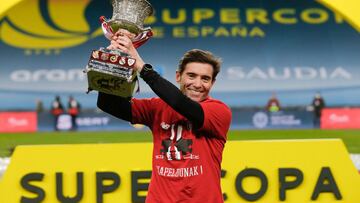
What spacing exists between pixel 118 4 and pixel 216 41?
741 inches

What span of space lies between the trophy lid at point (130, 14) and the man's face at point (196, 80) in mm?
264

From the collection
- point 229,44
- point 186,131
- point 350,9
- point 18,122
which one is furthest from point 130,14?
point 229,44

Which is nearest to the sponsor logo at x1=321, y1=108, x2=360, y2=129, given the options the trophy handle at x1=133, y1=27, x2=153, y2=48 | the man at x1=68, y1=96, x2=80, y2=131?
the man at x1=68, y1=96, x2=80, y2=131

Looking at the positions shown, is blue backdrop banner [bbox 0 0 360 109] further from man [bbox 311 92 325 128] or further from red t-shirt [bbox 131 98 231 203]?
red t-shirt [bbox 131 98 231 203]

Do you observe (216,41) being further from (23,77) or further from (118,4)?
(118,4)

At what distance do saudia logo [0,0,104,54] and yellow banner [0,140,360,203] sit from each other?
16.7 meters

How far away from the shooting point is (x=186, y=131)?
259 cm

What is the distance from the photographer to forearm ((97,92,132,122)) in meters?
2.64

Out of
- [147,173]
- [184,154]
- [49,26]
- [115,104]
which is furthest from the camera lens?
[49,26]

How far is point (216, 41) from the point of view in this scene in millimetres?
21328

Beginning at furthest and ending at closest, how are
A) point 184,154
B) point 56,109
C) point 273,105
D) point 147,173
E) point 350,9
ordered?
point 273,105 < point 56,109 < point 350,9 < point 147,173 < point 184,154

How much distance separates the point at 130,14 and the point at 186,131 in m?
0.53

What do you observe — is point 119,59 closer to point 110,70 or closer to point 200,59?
point 110,70

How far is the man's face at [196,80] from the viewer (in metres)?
2.54
